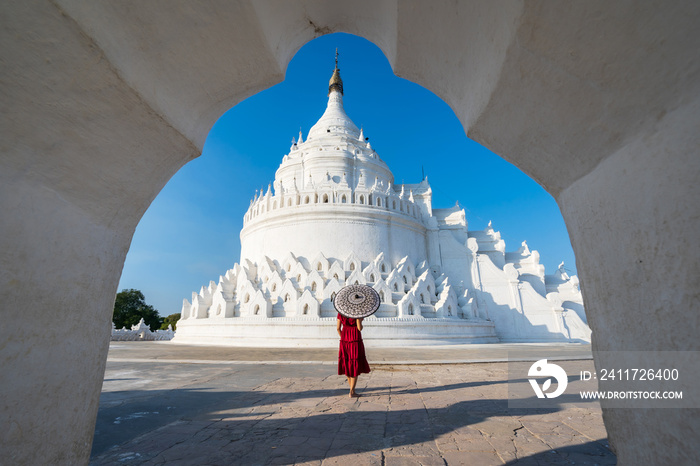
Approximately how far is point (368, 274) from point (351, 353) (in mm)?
17341

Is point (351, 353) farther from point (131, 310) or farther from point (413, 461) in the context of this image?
point (131, 310)

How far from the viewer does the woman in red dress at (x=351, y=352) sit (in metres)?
6.07

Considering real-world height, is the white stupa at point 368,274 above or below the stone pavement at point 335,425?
above

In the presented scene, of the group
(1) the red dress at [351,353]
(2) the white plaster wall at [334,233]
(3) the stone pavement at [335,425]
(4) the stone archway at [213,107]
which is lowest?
(3) the stone pavement at [335,425]

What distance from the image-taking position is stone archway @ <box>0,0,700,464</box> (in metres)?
1.76

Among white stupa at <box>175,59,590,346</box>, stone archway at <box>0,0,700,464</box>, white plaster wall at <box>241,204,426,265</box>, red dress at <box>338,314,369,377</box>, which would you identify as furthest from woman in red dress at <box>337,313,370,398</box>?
white plaster wall at <box>241,204,426,265</box>

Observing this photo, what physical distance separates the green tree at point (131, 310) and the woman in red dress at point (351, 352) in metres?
52.5

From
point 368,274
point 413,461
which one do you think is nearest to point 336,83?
point 368,274

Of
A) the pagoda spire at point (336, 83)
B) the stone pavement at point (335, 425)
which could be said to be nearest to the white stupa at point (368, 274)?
the pagoda spire at point (336, 83)

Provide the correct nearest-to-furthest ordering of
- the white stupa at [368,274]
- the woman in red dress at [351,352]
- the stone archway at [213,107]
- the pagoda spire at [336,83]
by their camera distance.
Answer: the stone archway at [213,107]
the woman in red dress at [351,352]
the white stupa at [368,274]
the pagoda spire at [336,83]

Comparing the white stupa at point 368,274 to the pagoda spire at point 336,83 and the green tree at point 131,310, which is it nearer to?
the pagoda spire at point 336,83

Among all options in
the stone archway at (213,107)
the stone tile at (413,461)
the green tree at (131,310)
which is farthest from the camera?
the green tree at (131,310)

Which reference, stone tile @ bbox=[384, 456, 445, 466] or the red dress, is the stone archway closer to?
stone tile @ bbox=[384, 456, 445, 466]

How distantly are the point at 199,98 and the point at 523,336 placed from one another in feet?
92.1
